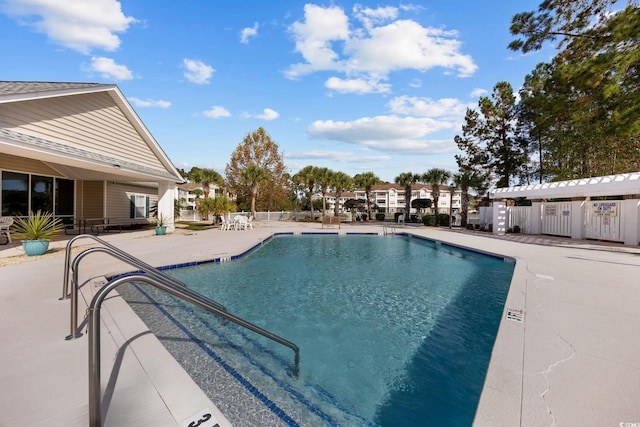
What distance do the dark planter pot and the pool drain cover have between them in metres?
11.4

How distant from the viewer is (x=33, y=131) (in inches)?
372

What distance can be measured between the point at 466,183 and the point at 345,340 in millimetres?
24325

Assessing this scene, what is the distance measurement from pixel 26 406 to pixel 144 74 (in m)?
15.2

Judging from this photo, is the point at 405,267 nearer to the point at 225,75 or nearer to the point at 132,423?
the point at 132,423

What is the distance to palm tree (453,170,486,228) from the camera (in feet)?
80.9

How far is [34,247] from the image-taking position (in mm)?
8297

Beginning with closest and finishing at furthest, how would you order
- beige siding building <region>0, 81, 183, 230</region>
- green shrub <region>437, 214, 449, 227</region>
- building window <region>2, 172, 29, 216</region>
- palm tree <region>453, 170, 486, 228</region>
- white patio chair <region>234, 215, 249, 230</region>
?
beige siding building <region>0, 81, 183, 230</region> → building window <region>2, 172, 29, 216</region> → white patio chair <region>234, 215, 249, 230</region> → palm tree <region>453, 170, 486, 228</region> → green shrub <region>437, 214, 449, 227</region>

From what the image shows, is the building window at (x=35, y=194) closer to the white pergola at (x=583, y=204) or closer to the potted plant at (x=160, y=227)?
the potted plant at (x=160, y=227)

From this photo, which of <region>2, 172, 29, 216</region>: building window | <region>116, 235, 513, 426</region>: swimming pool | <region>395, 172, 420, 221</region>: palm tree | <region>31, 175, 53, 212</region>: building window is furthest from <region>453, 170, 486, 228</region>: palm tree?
<region>2, 172, 29, 216</region>: building window

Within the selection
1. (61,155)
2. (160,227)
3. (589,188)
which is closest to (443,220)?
(589,188)

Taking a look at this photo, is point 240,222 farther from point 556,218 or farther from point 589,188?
point 556,218

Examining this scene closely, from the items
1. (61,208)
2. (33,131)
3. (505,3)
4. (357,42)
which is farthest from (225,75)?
(505,3)

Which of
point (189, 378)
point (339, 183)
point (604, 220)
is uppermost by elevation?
point (339, 183)

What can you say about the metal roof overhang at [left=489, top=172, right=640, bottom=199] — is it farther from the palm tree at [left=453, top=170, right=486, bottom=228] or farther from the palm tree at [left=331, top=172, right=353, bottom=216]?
the palm tree at [left=331, top=172, right=353, bottom=216]
